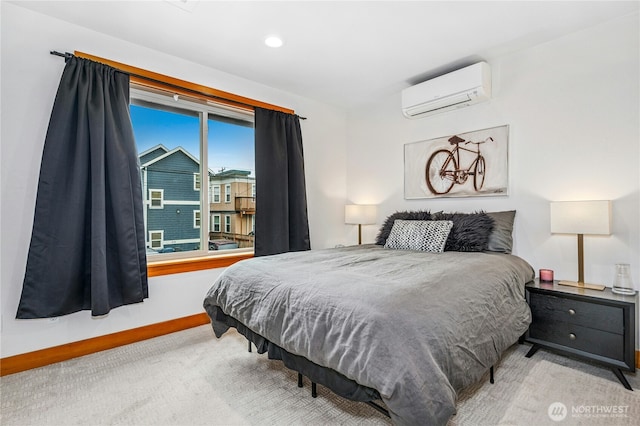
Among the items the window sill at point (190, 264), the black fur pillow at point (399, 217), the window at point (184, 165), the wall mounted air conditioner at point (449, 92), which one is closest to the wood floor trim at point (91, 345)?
the window sill at point (190, 264)

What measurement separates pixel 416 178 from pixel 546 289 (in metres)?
1.66

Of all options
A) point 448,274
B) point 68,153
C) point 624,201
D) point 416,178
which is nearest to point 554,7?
point 624,201

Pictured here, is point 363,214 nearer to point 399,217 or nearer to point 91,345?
point 399,217

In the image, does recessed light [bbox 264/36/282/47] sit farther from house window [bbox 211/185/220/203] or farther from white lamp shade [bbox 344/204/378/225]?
white lamp shade [bbox 344/204/378/225]

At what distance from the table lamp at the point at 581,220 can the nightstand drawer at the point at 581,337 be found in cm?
33

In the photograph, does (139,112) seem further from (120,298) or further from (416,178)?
(416,178)

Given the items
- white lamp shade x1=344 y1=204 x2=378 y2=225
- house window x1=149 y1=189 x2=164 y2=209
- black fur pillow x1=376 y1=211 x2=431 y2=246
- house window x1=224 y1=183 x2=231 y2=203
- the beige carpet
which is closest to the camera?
the beige carpet

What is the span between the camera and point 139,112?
280 centimetres

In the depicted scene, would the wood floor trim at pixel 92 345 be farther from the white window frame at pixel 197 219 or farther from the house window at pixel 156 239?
the white window frame at pixel 197 219

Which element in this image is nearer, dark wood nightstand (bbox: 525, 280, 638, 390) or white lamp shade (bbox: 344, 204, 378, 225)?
dark wood nightstand (bbox: 525, 280, 638, 390)

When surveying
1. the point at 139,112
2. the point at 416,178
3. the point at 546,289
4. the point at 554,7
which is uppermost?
the point at 554,7

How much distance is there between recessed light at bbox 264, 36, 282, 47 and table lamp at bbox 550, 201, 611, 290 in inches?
96.4

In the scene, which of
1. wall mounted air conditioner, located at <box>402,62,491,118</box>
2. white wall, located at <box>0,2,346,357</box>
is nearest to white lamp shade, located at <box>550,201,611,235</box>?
wall mounted air conditioner, located at <box>402,62,491,118</box>

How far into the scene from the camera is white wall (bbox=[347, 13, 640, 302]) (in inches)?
87.3
